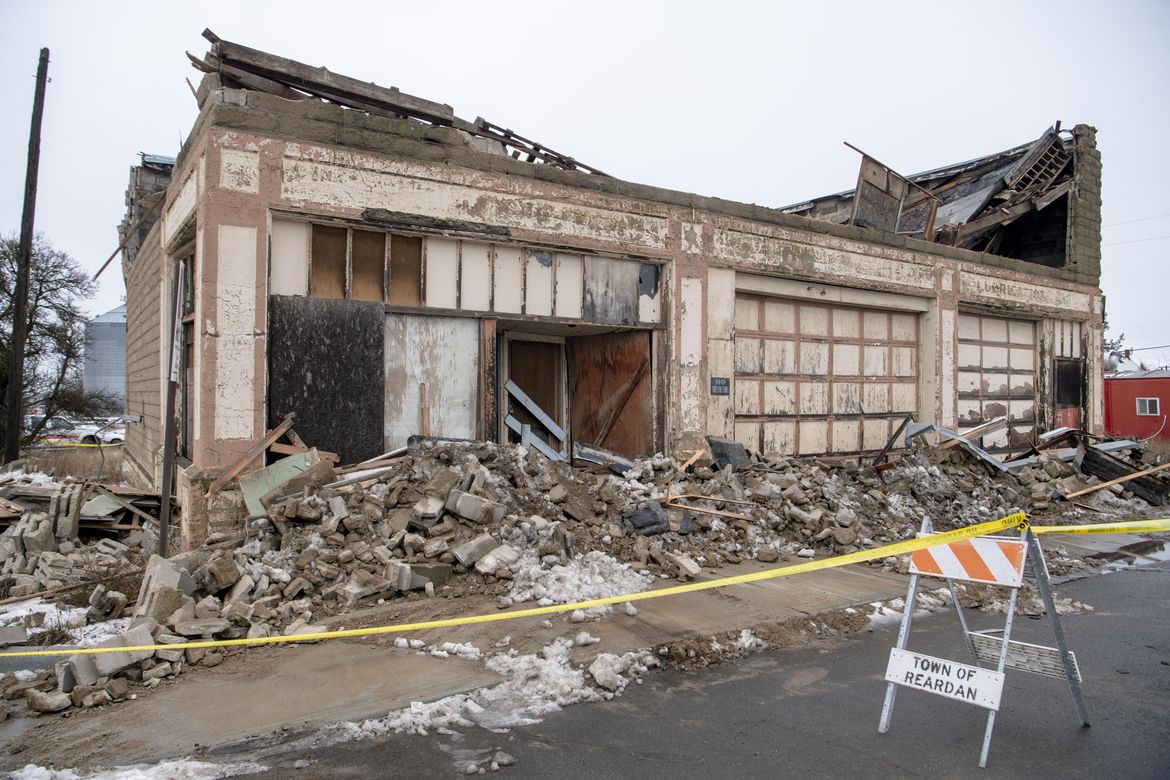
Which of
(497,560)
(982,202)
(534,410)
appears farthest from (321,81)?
(982,202)

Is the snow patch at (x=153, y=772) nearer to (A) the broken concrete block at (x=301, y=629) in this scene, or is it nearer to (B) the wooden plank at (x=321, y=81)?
(A) the broken concrete block at (x=301, y=629)

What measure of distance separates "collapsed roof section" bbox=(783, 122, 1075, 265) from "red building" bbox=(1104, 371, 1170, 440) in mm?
14271

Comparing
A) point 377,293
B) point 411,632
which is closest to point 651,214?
point 377,293

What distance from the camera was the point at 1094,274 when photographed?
17266 millimetres

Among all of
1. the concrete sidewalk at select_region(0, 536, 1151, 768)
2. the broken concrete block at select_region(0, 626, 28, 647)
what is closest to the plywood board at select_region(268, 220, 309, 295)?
the broken concrete block at select_region(0, 626, 28, 647)

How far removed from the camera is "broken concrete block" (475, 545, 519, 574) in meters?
6.13

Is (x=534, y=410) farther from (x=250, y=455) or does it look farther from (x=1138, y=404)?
(x=1138, y=404)

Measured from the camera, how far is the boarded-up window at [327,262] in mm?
8023

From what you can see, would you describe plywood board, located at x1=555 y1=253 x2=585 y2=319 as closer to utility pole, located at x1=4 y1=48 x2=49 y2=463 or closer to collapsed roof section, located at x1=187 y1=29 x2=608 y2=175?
collapsed roof section, located at x1=187 y1=29 x2=608 y2=175

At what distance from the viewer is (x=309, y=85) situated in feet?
28.2

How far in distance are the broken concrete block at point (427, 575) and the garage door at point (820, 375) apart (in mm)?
6576

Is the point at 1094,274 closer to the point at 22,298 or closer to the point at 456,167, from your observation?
the point at 456,167

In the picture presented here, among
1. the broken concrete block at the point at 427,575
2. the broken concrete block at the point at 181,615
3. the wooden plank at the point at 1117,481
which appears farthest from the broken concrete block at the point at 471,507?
the wooden plank at the point at 1117,481

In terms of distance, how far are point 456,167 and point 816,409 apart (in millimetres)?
7532
